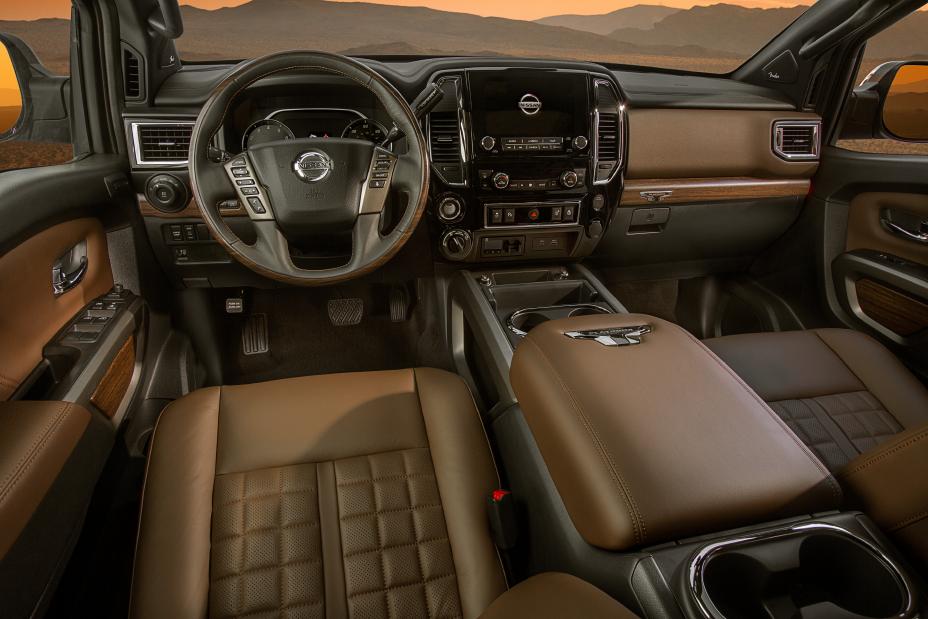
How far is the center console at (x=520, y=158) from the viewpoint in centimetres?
183

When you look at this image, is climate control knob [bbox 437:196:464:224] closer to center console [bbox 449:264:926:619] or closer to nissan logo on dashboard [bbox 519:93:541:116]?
nissan logo on dashboard [bbox 519:93:541:116]

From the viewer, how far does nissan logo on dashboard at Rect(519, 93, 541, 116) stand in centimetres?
184

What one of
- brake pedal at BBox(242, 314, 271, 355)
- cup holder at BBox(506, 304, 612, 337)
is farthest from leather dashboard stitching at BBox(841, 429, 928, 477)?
brake pedal at BBox(242, 314, 271, 355)

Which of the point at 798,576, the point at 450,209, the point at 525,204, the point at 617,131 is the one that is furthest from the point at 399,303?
the point at 798,576

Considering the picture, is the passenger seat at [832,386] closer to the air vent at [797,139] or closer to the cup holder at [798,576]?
the cup holder at [798,576]

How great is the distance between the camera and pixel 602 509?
869 mm

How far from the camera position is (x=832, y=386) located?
5.16ft

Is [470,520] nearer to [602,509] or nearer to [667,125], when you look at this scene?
[602,509]

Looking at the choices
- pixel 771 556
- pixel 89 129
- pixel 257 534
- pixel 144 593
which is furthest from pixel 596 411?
pixel 89 129

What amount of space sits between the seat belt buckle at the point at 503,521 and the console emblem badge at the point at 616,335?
0.39 m

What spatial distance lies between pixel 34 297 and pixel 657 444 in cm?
144

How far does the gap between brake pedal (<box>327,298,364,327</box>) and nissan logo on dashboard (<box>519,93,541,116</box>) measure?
105 centimetres

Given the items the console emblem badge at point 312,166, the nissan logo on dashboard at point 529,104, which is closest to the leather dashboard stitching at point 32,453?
the console emblem badge at point 312,166

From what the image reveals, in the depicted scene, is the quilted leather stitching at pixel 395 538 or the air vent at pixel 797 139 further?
the air vent at pixel 797 139
